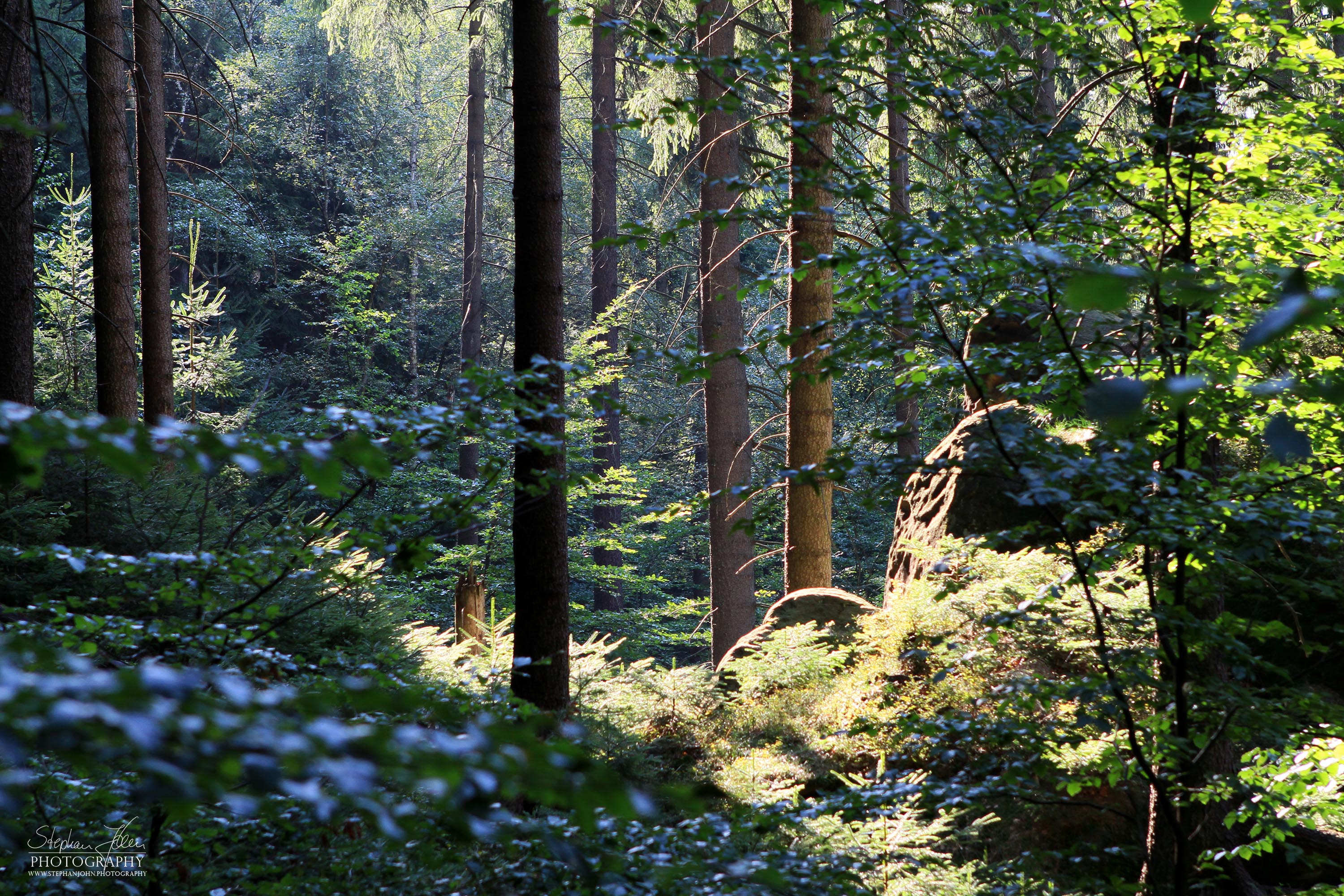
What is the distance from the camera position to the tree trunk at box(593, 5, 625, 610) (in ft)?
51.8

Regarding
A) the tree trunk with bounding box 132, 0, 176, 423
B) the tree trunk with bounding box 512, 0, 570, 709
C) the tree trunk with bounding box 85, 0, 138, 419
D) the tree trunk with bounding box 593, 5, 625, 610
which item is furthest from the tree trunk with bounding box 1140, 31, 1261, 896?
the tree trunk with bounding box 593, 5, 625, 610

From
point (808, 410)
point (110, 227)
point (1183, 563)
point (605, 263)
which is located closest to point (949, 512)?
point (808, 410)

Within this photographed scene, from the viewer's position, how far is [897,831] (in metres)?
3.89

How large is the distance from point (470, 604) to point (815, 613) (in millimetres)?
3853

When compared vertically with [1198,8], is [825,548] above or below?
below

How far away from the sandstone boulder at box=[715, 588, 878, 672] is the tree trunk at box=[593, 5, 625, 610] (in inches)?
280

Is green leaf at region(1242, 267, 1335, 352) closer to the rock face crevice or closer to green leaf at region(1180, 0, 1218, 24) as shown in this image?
green leaf at region(1180, 0, 1218, 24)

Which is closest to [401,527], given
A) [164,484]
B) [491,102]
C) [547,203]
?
[547,203]

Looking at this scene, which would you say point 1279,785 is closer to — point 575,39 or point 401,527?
point 401,527

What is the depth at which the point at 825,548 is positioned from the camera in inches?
339

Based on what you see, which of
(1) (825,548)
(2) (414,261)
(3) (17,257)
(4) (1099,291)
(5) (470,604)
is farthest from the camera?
(2) (414,261)

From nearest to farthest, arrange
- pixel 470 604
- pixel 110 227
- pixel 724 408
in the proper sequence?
pixel 110 227 < pixel 470 604 < pixel 724 408

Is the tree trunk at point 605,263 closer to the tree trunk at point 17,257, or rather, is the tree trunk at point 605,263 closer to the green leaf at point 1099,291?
the tree trunk at point 17,257

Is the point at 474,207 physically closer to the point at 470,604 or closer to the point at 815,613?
the point at 470,604
